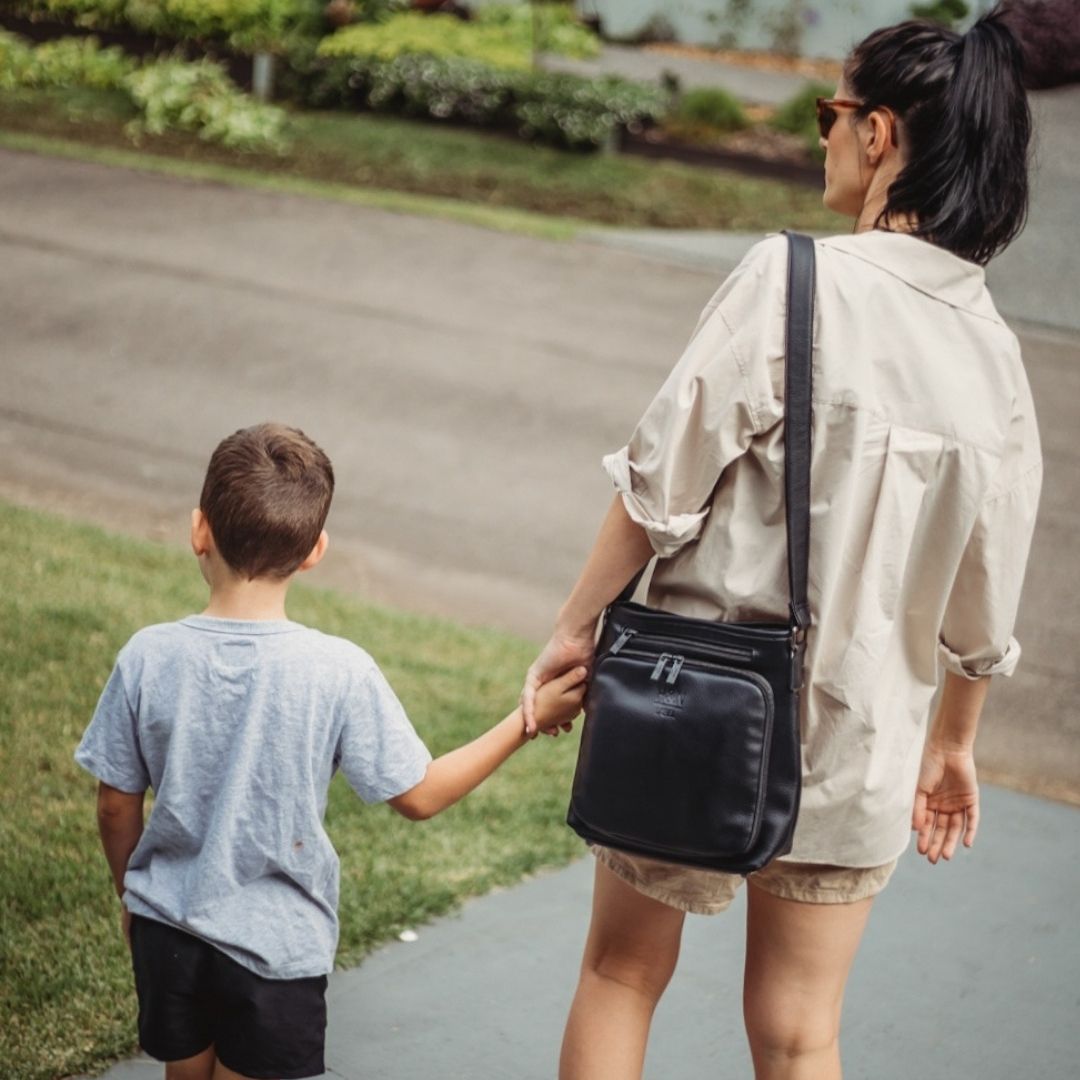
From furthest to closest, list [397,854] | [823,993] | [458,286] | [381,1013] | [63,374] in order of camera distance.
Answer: [458,286] < [63,374] < [397,854] < [381,1013] < [823,993]

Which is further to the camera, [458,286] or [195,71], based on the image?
[195,71]

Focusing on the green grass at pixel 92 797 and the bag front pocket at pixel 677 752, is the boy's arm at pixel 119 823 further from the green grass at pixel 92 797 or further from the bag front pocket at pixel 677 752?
the green grass at pixel 92 797

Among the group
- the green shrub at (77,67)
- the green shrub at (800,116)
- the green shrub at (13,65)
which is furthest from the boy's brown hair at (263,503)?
the green shrub at (13,65)

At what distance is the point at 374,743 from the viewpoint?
2197mm

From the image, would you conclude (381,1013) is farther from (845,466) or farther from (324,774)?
(845,466)

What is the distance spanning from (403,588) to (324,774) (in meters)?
4.30

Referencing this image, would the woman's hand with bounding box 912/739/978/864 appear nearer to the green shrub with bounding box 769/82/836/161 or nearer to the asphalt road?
the asphalt road

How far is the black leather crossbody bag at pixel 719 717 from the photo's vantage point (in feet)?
6.86

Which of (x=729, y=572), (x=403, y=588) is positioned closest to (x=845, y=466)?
(x=729, y=572)

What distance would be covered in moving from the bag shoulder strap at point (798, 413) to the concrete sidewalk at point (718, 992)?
1.46 meters

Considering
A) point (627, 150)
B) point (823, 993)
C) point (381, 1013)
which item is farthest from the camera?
point (627, 150)

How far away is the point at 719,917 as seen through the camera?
3938 mm

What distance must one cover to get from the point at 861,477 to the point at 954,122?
0.50m

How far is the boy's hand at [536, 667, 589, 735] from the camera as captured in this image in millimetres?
2344
